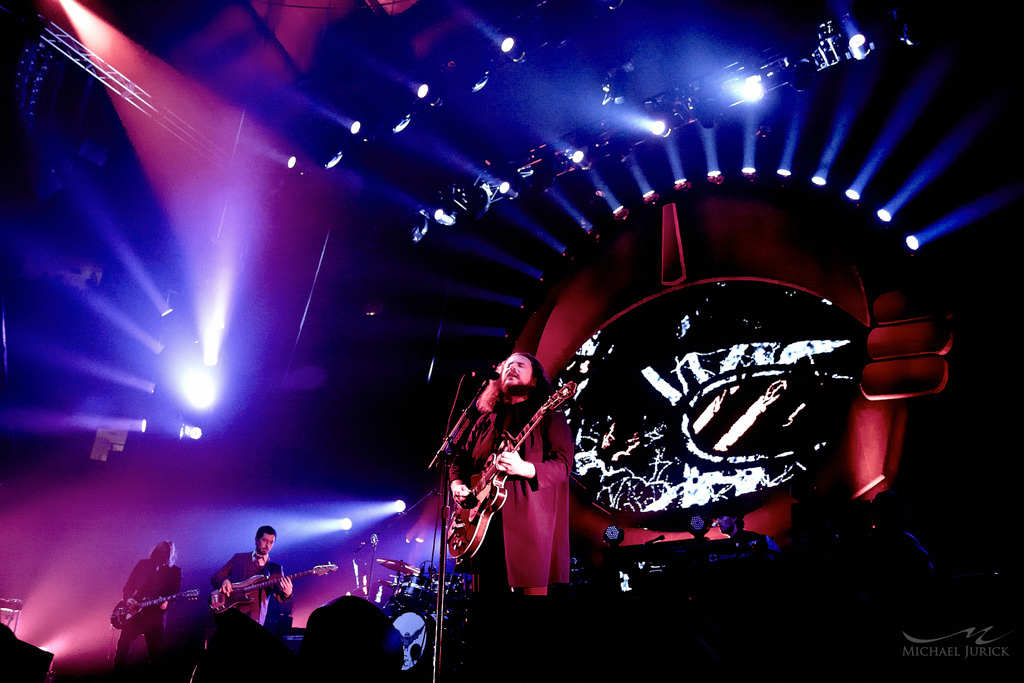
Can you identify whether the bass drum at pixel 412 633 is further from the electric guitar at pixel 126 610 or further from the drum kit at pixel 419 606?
the electric guitar at pixel 126 610

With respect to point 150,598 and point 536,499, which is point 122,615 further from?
point 536,499

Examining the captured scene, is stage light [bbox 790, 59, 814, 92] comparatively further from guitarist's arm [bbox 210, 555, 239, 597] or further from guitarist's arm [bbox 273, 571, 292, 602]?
guitarist's arm [bbox 210, 555, 239, 597]

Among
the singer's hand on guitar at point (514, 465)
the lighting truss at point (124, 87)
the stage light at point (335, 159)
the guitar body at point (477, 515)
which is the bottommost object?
the guitar body at point (477, 515)

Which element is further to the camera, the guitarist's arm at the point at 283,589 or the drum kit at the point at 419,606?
the guitarist's arm at the point at 283,589

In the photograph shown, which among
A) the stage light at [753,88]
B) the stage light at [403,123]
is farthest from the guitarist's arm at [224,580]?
the stage light at [753,88]

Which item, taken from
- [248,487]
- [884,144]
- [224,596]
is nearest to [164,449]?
[248,487]

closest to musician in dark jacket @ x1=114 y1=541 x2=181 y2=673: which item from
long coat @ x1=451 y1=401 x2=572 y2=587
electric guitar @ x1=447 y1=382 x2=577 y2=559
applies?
electric guitar @ x1=447 y1=382 x2=577 y2=559

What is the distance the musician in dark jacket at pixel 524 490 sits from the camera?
2848 millimetres

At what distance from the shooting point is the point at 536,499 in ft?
9.80

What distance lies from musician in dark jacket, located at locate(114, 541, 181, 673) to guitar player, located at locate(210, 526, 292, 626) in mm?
532

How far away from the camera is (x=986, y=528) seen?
349 cm

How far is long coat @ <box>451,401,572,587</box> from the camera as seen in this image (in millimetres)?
2820

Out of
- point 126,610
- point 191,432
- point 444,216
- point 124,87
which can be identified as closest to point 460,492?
point 444,216

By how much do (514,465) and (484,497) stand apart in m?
0.40
